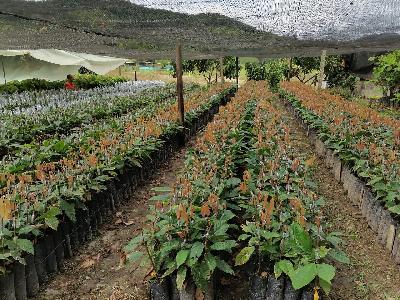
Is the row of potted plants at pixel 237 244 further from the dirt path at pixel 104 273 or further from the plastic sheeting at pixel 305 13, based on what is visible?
the plastic sheeting at pixel 305 13

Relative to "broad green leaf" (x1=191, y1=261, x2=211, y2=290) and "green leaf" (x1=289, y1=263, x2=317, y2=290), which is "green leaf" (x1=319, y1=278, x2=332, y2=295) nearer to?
"green leaf" (x1=289, y1=263, x2=317, y2=290)

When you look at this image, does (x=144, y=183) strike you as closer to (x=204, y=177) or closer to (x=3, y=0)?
(x=204, y=177)

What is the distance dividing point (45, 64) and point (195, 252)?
20036mm

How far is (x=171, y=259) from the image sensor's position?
3123 mm

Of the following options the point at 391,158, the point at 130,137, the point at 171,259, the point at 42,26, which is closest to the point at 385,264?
the point at 391,158

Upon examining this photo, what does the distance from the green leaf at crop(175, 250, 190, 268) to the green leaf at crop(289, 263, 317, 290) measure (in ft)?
2.70

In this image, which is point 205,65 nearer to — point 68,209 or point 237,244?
point 68,209

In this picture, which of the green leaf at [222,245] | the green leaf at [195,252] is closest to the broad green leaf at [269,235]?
the green leaf at [222,245]

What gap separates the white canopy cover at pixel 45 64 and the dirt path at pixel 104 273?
1386cm

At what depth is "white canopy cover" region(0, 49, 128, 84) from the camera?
56.6 ft

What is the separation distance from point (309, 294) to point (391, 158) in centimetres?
291

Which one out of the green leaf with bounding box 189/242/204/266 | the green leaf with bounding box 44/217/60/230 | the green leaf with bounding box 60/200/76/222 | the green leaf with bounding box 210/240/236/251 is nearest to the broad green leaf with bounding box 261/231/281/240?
the green leaf with bounding box 210/240/236/251

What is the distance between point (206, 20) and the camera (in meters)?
5.61

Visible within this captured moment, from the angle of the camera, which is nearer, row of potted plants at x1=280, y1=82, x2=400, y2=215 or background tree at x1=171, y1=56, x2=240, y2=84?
row of potted plants at x1=280, y1=82, x2=400, y2=215
